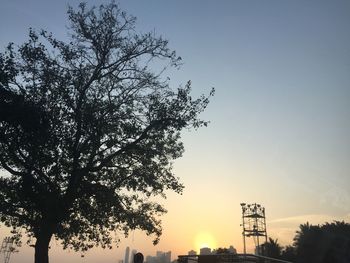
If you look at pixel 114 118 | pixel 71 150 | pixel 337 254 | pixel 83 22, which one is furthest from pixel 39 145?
pixel 337 254

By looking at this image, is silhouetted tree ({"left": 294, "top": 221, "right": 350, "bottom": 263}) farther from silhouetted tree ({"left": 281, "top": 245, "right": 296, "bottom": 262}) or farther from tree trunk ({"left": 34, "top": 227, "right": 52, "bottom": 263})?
tree trunk ({"left": 34, "top": 227, "right": 52, "bottom": 263})

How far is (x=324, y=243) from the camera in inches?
2452

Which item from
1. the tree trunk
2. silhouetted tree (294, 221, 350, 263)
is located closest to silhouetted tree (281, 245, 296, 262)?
silhouetted tree (294, 221, 350, 263)

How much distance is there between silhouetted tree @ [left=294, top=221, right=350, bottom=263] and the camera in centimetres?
5734

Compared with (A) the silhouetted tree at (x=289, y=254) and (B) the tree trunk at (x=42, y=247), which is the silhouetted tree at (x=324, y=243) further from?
(B) the tree trunk at (x=42, y=247)

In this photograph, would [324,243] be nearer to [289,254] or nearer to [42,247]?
[289,254]

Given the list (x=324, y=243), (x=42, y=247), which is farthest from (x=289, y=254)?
(x=42, y=247)

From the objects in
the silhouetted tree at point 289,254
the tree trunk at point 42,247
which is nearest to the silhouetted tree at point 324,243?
the silhouetted tree at point 289,254

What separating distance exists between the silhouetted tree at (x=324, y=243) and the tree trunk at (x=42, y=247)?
49840 millimetres

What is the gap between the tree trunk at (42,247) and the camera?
19.2 m

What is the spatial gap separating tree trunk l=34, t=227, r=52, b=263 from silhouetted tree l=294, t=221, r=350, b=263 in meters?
49.8

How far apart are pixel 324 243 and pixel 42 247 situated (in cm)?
5585

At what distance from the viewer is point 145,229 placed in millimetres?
23219

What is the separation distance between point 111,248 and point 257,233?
112 ft
